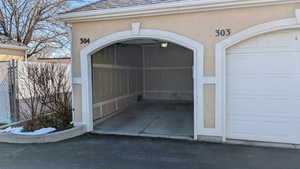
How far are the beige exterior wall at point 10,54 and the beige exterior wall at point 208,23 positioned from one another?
239 inches

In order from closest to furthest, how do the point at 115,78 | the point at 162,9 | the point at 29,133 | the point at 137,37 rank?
the point at 162,9 < the point at 29,133 < the point at 137,37 < the point at 115,78

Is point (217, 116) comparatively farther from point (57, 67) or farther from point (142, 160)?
point (57, 67)

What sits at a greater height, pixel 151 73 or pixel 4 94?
pixel 151 73

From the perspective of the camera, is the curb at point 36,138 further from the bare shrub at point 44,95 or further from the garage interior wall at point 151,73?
the garage interior wall at point 151,73

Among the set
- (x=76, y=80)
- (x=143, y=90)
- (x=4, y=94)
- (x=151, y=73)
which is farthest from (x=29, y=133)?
(x=151, y=73)

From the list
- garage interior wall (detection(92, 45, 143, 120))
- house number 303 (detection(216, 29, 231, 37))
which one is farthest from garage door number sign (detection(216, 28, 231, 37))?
garage interior wall (detection(92, 45, 143, 120))

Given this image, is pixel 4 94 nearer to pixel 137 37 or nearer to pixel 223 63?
pixel 137 37

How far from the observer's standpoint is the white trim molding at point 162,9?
4.47 meters

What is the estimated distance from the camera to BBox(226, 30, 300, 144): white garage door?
4.53 meters

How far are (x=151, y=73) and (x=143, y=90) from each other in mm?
949

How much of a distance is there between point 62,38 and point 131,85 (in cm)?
836

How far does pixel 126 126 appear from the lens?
20.7 feet

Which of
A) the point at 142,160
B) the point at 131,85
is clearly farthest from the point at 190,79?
the point at 142,160

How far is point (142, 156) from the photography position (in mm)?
4176
